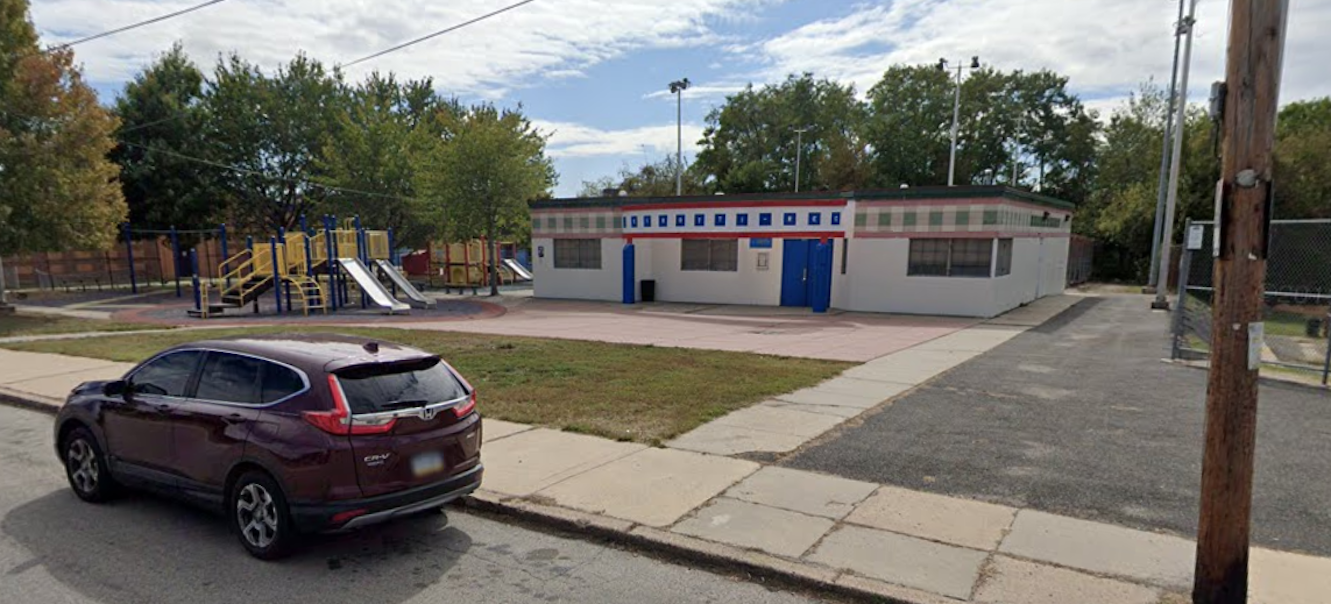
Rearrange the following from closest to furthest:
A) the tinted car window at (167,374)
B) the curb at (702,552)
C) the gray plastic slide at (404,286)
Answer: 1. the curb at (702,552)
2. the tinted car window at (167,374)
3. the gray plastic slide at (404,286)

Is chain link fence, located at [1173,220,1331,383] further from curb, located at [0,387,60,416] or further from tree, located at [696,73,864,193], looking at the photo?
tree, located at [696,73,864,193]

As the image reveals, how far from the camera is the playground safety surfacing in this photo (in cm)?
2011

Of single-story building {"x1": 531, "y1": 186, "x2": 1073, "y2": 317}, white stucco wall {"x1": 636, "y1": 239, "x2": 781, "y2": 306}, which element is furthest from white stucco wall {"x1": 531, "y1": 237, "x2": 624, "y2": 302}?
white stucco wall {"x1": 636, "y1": 239, "x2": 781, "y2": 306}

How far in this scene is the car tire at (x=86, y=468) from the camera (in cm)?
564

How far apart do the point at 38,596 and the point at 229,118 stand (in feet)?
129

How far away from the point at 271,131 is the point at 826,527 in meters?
40.7

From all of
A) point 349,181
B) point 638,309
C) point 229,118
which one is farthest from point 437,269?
point 638,309

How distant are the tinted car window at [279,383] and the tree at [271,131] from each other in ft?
115

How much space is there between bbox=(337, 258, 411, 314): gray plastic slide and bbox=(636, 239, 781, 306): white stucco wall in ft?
29.1

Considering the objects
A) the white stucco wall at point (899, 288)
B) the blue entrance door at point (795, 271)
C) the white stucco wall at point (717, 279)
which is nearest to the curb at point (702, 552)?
the white stucco wall at point (899, 288)

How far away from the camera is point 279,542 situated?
451 cm

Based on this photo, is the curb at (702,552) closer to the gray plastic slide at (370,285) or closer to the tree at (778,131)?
the gray plastic slide at (370,285)

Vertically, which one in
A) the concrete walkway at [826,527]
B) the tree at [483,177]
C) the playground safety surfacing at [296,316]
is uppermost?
the tree at [483,177]

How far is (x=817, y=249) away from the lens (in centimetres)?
2178
